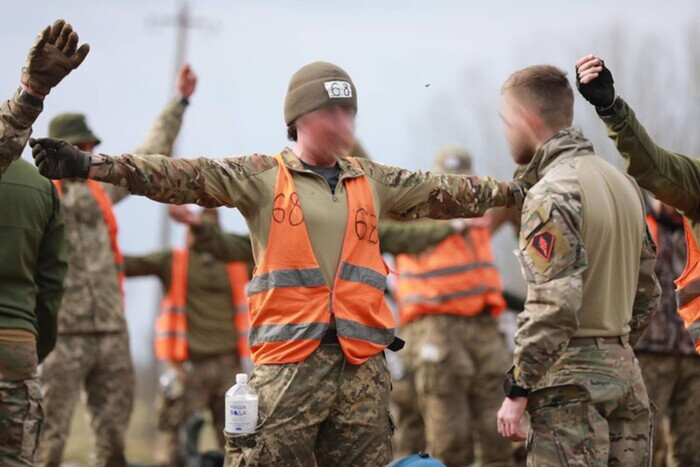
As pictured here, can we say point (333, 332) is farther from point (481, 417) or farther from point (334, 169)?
point (481, 417)

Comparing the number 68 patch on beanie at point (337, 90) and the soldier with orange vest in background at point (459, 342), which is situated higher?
the number 68 patch on beanie at point (337, 90)

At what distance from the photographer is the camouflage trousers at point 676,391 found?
792 cm

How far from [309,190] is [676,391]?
402 centimetres

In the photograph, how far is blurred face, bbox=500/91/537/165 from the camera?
5340 mm

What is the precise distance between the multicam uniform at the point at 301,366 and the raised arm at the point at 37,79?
1.67ft

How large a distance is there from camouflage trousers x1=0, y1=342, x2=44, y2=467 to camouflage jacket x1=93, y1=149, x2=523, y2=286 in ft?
4.89

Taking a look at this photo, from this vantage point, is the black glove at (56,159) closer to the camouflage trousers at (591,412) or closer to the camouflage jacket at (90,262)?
the camouflage trousers at (591,412)

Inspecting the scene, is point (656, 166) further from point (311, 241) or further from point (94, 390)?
point (94, 390)

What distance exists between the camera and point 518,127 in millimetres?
5363

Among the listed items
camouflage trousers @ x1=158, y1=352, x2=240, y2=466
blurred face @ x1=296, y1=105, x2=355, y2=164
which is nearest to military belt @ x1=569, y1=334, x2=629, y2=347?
blurred face @ x1=296, y1=105, x2=355, y2=164

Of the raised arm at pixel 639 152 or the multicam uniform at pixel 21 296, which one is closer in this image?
the raised arm at pixel 639 152

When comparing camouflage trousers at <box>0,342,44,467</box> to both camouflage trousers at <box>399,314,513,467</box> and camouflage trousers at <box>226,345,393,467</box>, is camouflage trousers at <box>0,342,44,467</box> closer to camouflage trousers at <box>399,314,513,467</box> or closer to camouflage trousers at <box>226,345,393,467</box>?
camouflage trousers at <box>226,345,393,467</box>

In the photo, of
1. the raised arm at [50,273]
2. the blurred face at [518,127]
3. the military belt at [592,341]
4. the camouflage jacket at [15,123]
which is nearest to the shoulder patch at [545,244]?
the military belt at [592,341]

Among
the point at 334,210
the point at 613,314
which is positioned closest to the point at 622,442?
the point at 613,314
